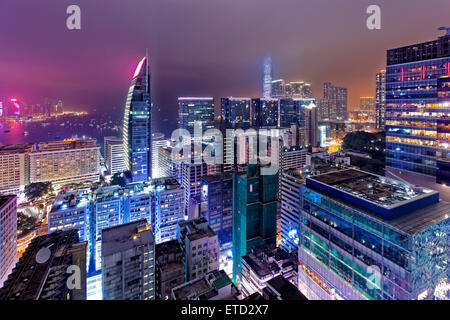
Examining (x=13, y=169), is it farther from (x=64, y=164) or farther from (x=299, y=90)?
(x=299, y=90)

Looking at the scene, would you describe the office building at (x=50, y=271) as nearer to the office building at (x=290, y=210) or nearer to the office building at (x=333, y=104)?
the office building at (x=290, y=210)

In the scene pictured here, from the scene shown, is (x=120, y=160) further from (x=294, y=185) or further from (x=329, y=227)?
(x=329, y=227)

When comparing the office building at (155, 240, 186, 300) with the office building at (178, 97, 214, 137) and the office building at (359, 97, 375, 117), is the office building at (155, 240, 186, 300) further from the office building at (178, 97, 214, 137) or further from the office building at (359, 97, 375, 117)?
the office building at (359, 97, 375, 117)

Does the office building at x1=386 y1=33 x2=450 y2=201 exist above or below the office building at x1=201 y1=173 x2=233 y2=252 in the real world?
above

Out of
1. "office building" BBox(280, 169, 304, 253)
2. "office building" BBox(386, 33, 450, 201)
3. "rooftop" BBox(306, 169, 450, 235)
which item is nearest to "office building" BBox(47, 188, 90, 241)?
"rooftop" BBox(306, 169, 450, 235)

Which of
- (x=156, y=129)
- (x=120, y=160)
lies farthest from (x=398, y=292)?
(x=156, y=129)

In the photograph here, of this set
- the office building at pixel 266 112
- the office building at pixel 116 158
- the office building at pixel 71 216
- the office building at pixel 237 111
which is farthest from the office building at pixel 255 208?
the office building at pixel 266 112
